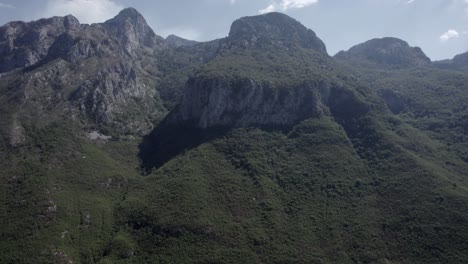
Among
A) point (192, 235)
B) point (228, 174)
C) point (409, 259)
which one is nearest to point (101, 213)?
point (192, 235)

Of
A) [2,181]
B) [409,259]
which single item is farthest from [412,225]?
[2,181]

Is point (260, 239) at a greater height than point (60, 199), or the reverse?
point (60, 199)

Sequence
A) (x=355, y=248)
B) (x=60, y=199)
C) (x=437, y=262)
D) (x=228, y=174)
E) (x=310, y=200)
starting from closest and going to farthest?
(x=437, y=262), (x=355, y=248), (x=60, y=199), (x=310, y=200), (x=228, y=174)

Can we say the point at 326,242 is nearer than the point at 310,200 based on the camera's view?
Yes

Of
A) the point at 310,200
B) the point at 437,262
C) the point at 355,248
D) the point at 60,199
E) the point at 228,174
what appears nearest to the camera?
the point at 437,262

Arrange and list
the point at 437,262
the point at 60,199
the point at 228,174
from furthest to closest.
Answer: the point at 228,174 → the point at 60,199 → the point at 437,262

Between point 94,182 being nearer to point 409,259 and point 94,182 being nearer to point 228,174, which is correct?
point 228,174

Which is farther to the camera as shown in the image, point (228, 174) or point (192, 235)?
point (228, 174)

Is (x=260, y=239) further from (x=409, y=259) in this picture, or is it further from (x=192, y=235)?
(x=409, y=259)

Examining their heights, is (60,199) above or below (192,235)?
above
